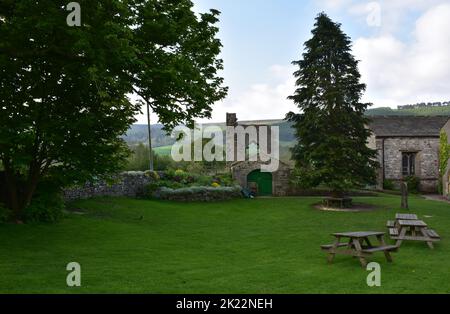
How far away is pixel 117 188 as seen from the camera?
1107 inches

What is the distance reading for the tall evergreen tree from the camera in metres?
26.8

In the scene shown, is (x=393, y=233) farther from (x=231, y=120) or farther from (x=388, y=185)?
(x=388, y=185)

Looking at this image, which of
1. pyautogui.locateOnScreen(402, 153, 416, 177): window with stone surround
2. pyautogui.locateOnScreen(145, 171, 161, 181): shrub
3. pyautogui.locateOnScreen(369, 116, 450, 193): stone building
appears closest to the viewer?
pyautogui.locateOnScreen(145, 171, 161, 181): shrub

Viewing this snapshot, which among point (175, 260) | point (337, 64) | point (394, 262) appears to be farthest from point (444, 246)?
point (337, 64)

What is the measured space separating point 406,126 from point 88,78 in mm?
38833

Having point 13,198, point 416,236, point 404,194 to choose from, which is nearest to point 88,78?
point 13,198

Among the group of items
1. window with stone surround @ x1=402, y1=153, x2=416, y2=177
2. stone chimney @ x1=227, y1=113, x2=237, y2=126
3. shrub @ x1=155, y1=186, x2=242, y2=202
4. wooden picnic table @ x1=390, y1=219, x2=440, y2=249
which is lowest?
wooden picnic table @ x1=390, y1=219, x2=440, y2=249

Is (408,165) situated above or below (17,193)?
above

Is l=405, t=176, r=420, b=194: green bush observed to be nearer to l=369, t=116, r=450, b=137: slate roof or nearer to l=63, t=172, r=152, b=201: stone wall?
l=369, t=116, r=450, b=137: slate roof

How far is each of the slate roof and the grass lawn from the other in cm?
2201

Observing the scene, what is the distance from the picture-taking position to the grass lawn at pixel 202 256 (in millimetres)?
8859

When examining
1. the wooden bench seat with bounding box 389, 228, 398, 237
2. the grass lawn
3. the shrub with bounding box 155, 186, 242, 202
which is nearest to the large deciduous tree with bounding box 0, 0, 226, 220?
the grass lawn

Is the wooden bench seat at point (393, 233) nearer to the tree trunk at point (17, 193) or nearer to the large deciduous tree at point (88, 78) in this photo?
the large deciduous tree at point (88, 78)

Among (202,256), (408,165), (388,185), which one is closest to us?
(202,256)
